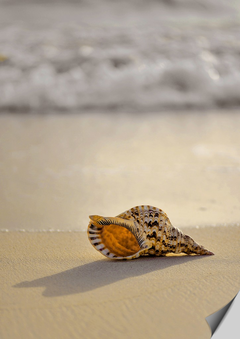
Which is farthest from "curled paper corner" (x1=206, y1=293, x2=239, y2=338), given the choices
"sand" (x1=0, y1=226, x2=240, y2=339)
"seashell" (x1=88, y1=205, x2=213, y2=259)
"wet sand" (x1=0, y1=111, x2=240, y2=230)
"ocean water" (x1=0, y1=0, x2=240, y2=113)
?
"ocean water" (x1=0, y1=0, x2=240, y2=113)

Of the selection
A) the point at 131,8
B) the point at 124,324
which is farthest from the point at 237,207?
the point at 131,8

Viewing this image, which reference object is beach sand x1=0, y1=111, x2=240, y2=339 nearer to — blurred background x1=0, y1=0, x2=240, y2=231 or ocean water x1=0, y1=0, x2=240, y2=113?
blurred background x1=0, y1=0, x2=240, y2=231

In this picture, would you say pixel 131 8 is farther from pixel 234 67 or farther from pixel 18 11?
pixel 234 67

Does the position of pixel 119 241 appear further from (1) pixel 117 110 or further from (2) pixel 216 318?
(1) pixel 117 110

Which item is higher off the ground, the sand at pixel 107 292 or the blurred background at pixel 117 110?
the blurred background at pixel 117 110

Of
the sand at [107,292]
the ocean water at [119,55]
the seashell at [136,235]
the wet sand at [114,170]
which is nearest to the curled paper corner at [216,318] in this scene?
the sand at [107,292]

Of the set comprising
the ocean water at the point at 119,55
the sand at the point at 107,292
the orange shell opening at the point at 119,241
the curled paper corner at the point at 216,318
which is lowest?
the sand at the point at 107,292

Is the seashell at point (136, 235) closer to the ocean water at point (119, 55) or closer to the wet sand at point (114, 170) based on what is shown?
the wet sand at point (114, 170)

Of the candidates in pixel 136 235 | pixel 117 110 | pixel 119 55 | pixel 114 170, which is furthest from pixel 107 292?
pixel 119 55
